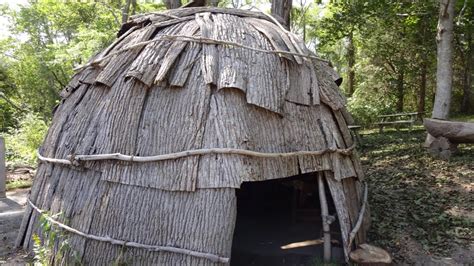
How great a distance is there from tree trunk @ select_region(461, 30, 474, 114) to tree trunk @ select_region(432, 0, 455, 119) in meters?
8.71

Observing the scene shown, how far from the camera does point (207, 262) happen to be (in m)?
4.08

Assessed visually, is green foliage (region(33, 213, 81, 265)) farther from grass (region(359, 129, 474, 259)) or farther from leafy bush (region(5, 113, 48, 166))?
leafy bush (region(5, 113, 48, 166))

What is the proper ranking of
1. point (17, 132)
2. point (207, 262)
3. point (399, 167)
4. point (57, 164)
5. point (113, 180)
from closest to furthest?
point (207, 262) → point (113, 180) → point (57, 164) → point (399, 167) → point (17, 132)

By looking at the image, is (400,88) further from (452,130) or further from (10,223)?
(10,223)

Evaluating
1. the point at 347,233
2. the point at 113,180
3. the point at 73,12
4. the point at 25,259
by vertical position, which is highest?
the point at 73,12

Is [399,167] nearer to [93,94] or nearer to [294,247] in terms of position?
[294,247]

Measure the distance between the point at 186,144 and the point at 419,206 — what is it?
Result: 4863 millimetres

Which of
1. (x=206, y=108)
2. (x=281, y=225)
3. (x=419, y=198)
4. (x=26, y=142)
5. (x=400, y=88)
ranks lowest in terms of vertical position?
(x=281, y=225)

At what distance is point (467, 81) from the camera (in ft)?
59.2

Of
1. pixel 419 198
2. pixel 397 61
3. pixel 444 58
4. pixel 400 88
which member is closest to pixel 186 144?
pixel 419 198

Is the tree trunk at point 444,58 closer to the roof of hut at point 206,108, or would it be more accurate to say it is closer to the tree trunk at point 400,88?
the roof of hut at point 206,108

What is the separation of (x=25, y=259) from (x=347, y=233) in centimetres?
435

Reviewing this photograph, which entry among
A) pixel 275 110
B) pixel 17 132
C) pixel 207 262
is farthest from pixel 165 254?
pixel 17 132

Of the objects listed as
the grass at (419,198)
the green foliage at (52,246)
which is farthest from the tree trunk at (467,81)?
the green foliage at (52,246)
